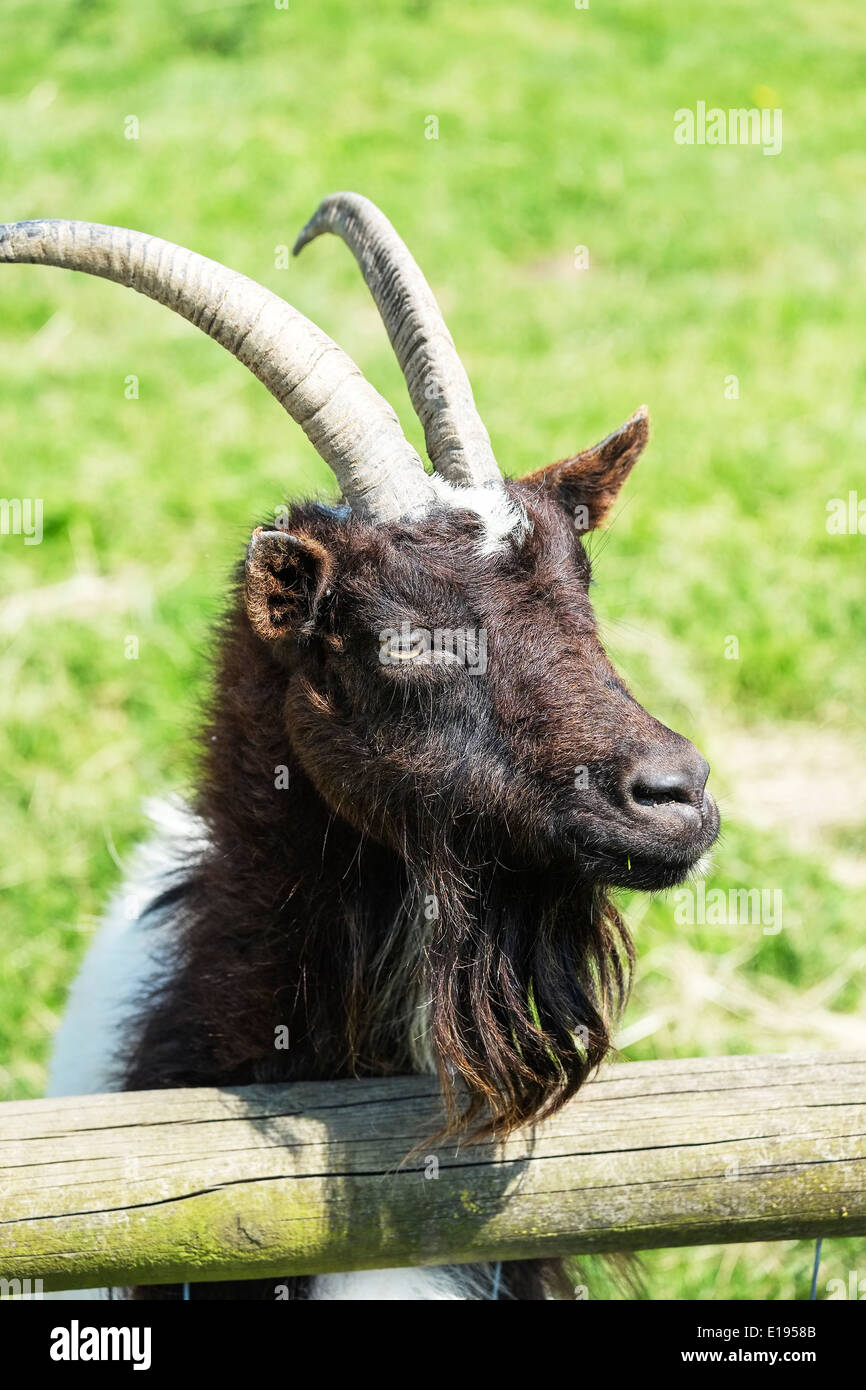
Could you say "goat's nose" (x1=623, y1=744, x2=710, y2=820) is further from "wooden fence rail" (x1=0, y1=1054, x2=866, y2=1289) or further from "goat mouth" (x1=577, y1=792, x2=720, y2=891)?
"wooden fence rail" (x1=0, y1=1054, x2=866, y2=1289)

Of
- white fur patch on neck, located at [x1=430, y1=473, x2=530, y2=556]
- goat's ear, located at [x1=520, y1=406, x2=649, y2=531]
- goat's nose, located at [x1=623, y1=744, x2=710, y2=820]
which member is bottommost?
goat's nose, located at [x1=623, y1=744, x2=710, y2=820]

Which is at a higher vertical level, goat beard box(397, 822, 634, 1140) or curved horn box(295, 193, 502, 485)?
curved horn box(295, 193, 502, 485)

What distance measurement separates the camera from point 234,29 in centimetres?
1209

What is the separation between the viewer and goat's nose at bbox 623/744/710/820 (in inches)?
91.3

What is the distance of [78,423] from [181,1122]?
586 cm

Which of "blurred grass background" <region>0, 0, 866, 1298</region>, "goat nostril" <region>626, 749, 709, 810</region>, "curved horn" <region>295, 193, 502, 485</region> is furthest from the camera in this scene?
"blurred grass background" <region>0, 0, 866, 1298</region>

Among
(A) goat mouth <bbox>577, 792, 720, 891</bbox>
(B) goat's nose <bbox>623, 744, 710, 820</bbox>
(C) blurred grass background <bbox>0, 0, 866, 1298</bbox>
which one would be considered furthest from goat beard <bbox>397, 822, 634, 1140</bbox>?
(C) blurred grass background <bbox>0, 0, 866, 1298</bbox>

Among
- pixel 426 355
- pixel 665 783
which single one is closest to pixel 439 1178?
pixel 665 783

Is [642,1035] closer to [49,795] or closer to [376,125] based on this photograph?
[49,795]

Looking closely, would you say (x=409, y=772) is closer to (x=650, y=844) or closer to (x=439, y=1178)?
(x=650, y=844)

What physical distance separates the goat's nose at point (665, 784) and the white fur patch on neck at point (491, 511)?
0.51 metres

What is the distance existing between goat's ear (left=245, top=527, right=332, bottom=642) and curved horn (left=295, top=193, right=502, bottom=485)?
1.18ft

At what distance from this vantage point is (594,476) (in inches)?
118
